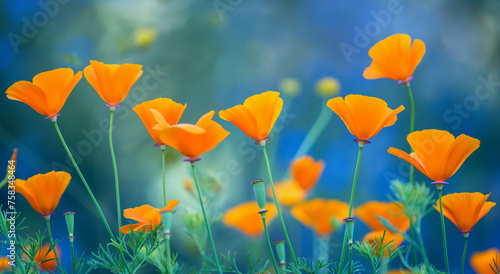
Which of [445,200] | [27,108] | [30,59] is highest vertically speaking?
[30,59]

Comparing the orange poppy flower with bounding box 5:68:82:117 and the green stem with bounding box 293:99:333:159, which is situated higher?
the green stem with bounding box 293:99:333:159

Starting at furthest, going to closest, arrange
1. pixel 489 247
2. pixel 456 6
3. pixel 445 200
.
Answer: pixel 456 6 < pixel 489 247 < pixel 445 200

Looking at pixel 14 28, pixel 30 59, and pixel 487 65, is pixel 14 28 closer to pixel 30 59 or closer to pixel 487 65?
pixel 30 59

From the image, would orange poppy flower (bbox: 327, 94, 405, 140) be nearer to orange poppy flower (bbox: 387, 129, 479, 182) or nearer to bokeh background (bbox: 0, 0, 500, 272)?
orange poppy flower (bbox: 387, 129, 479, 182)

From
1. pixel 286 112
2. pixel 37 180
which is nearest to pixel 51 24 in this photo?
pixel 286 112

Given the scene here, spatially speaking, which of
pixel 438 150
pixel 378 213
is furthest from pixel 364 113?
pixel 378 213

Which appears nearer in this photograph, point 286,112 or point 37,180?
point 37,180

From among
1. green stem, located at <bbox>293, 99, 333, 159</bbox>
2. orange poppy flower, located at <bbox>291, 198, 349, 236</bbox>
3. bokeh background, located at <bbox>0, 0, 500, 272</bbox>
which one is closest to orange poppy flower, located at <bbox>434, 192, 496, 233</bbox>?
orange poppy flower, located at <bbox>291, 198, 349, 236</bbox>
